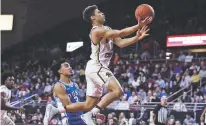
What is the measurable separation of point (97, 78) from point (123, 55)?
25.5 feet

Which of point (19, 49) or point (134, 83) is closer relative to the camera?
point (134, 83)

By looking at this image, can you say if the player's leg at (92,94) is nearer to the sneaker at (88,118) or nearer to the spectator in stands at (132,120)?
the sneaker at (88,118)

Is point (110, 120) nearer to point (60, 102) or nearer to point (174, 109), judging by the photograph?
point (174, 109)

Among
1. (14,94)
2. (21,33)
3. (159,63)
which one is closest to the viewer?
(14,94)

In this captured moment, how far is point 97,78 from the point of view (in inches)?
277

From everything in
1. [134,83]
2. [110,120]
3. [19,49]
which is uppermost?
[19,49]

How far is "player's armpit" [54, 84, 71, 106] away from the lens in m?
7.40

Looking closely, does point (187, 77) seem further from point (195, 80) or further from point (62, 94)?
point (62, 94)

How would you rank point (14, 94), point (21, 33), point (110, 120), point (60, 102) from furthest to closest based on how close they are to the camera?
point (21, 33), point (14, 94), point (110, 120), point (60, 102)

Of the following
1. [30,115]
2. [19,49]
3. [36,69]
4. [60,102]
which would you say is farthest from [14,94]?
[60,102]

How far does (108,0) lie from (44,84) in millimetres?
2649

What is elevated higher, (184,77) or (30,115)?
(184,77)

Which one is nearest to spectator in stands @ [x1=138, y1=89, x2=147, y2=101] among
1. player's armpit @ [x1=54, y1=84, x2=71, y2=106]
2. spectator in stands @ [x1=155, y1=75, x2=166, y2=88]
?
spectator in stands @ [x1=155, y1=75, x2=166, y2=88]

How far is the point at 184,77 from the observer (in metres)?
13.7
